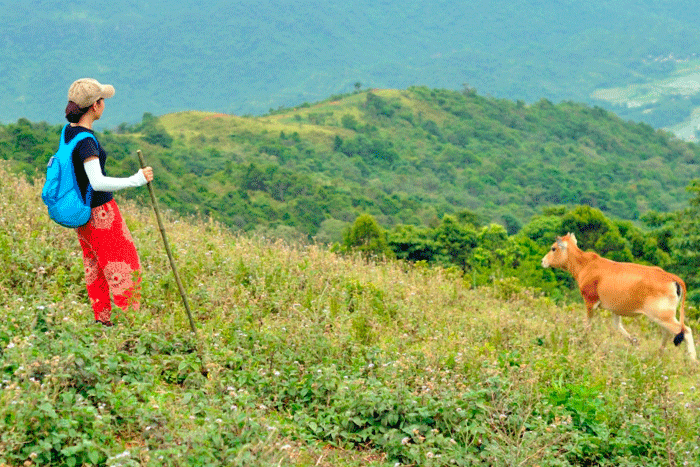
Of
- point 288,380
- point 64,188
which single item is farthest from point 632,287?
point 64,188

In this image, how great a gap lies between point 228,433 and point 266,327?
226 cm

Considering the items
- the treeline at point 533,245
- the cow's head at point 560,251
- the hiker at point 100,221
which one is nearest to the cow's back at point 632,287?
the cow's head at point 560,251

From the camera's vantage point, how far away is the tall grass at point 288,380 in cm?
450

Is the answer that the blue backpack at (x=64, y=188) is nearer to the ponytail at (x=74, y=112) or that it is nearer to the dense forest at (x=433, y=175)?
the ponytail at (x=74, y=112)

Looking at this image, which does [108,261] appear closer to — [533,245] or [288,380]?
[288,380]

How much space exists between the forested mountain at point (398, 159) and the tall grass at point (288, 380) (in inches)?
1068

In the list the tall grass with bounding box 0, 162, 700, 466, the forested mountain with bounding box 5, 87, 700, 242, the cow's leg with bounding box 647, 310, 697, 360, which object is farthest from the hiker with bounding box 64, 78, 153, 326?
the forested mountain with bounding box 5, 87, 700, 242

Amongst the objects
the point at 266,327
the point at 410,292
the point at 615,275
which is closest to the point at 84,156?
the point at 266,327

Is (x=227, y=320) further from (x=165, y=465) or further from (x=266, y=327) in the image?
(x=165, y=465)

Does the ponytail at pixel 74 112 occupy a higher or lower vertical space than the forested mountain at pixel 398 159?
lower

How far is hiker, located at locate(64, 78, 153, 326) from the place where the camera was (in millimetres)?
5578

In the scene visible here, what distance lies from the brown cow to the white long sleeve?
7428 mm

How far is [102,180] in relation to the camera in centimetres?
554

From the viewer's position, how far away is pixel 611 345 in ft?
28.5
